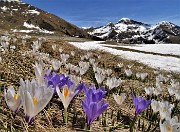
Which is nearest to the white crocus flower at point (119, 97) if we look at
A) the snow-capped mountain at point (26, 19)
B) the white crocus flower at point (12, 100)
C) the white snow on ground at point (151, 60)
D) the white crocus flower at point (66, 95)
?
the white crocus flower at point (66, 95)

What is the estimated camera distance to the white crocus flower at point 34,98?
204cm

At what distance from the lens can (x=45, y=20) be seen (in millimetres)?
179250

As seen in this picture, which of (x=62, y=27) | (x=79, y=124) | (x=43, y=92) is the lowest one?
(x=79, y=124)

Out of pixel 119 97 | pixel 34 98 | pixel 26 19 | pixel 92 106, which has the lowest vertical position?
pixel 119 97

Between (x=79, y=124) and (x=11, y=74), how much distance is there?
1824mm

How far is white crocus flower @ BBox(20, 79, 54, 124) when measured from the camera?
2038 millimetres

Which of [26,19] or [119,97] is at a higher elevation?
[26,19]

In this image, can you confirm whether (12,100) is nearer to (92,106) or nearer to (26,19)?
(92,106)

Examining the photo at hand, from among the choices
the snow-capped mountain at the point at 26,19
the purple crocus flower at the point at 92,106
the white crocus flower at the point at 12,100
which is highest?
the snow-capped mountain at the point at 26,19

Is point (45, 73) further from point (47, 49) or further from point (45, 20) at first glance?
point (45, 20)

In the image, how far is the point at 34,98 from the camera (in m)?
2.13

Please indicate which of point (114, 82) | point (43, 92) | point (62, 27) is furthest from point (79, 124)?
point (62, 27)

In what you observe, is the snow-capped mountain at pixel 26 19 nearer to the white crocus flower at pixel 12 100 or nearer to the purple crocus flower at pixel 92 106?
the purple crocus flower at pixel 92 106

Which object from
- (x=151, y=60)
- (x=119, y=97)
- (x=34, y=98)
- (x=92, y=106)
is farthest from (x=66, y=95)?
(x=151, y=60)
